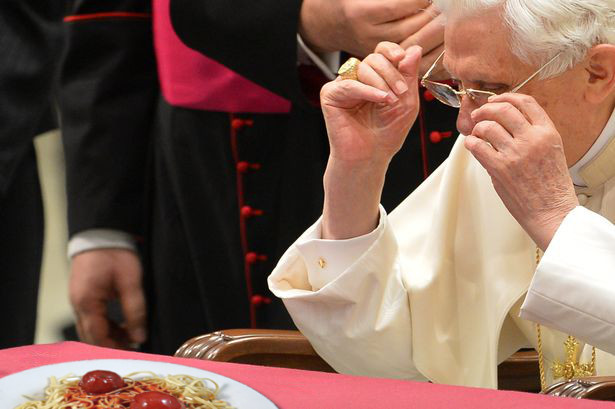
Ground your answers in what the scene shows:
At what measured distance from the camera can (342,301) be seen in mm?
2727

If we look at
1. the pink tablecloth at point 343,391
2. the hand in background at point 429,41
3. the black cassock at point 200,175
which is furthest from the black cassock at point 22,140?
the pink tablecloth at point 343,391

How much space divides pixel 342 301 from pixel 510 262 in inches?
15.8

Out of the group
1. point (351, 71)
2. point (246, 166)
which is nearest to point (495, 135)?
point (351, 71)

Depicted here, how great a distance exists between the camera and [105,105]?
143 inches

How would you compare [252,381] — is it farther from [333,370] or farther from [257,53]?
[257,53]

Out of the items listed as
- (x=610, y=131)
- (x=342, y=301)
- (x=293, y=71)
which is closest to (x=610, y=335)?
(x=610, y=131)

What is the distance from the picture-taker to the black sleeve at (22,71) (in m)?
3.43

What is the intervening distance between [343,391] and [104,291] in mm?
1600

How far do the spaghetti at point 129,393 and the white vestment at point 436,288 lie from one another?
73cm

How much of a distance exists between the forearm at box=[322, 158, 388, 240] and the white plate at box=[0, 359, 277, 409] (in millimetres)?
732

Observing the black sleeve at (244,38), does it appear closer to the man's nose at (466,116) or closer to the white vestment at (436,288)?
the white vestment at (436,288)

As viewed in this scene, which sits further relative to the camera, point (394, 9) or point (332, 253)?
point (394, 9)

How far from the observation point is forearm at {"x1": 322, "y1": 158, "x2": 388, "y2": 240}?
2.72 metres

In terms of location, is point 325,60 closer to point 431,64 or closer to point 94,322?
point 431,64
